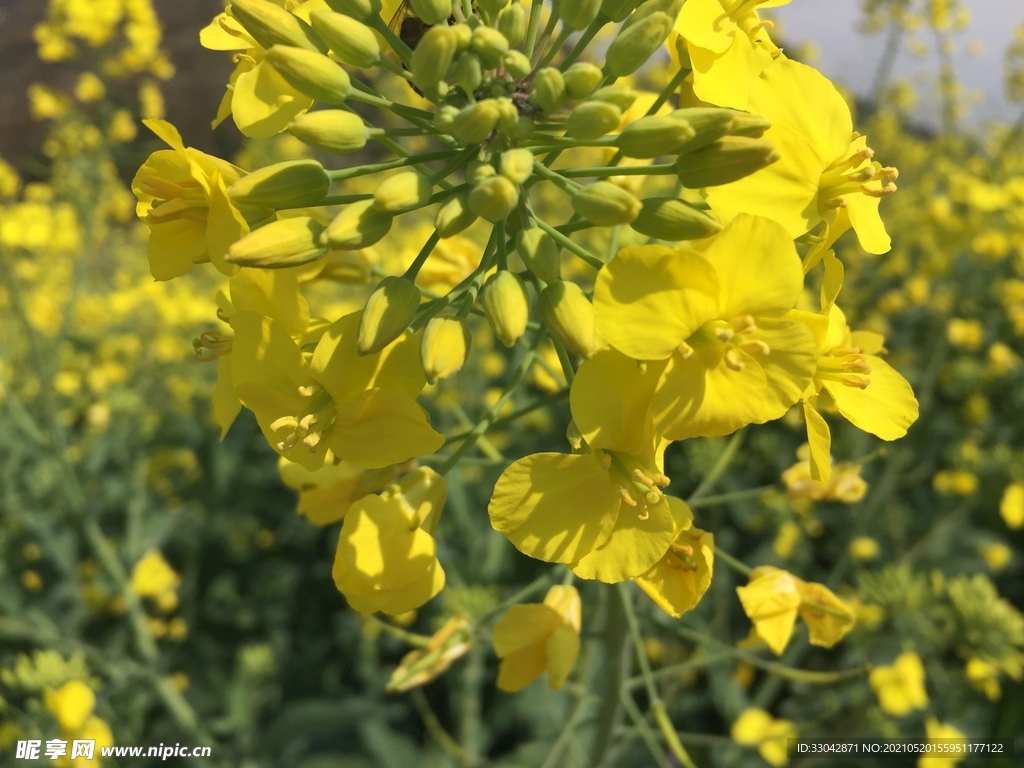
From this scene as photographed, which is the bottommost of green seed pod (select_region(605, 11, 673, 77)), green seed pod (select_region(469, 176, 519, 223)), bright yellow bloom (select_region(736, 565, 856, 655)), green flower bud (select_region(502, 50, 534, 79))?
bright yellow bloom (select_region(736, 565, 856, 655))

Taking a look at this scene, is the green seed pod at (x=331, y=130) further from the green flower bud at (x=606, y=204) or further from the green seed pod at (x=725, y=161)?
the green seed pod at (x=725, y=161)

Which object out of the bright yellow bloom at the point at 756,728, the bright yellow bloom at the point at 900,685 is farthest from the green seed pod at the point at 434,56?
the bright yellow bloom at the point at 756,728

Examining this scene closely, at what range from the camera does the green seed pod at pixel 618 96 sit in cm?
91

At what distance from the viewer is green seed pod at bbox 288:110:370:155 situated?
890 mm

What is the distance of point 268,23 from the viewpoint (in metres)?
0.90

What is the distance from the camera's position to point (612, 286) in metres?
0.76

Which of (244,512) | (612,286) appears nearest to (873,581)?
(612,286)

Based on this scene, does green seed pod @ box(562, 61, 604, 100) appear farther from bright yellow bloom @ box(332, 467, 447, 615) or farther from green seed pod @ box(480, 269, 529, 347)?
bright yellow bloom @ box(332, 467, 447, 615)

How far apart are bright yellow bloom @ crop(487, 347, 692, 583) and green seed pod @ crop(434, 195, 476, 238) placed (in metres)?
0.25

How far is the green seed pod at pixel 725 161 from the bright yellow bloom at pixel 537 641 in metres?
0.70

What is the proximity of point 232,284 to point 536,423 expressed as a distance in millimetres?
2433

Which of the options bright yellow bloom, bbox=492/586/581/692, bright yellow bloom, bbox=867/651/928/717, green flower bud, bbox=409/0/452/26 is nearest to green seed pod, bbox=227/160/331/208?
green flower bud, bbox=409/0/452/26

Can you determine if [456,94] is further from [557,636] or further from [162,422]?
[162,422]

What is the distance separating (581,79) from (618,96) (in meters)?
0.06
